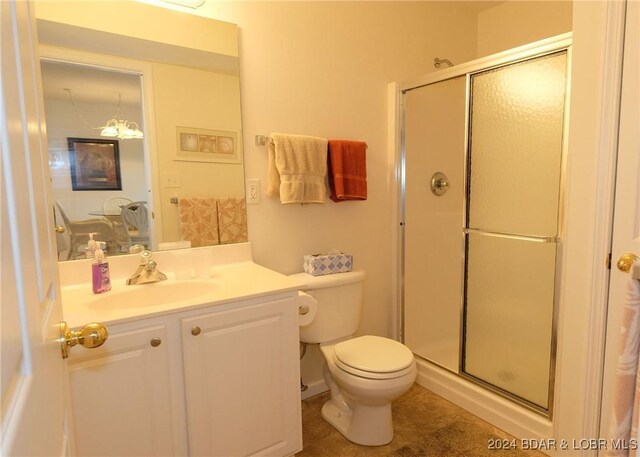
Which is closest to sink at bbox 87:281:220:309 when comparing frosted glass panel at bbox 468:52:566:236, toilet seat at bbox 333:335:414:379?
toilet seat at bbox 333:335:414:379

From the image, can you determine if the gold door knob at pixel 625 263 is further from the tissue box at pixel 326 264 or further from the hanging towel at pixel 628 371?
the tissue box at pixel 326 264

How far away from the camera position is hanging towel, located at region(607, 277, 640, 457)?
850 millimetres

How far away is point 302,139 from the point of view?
76.7 inches

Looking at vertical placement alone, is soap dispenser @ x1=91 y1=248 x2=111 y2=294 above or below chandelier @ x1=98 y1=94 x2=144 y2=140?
below

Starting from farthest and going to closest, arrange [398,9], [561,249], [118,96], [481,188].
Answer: [398,9] < [481,188] < [561,249] < [118,96]

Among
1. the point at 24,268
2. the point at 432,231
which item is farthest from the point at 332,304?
the point at 24,268

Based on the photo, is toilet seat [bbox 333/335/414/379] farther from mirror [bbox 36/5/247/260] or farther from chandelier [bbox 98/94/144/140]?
chandelier [bbox 98/94/144/140]

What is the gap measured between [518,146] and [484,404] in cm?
132

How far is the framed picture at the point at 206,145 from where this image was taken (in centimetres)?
171

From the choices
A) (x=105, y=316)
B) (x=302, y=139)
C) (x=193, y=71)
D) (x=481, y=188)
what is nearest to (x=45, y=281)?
(x=105, y=316)

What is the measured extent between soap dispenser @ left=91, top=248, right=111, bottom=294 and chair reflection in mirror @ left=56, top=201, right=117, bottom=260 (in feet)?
0.44

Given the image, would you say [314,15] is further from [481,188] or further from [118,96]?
[481,188]

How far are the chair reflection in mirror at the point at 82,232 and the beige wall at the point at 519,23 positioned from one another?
2.67 meters

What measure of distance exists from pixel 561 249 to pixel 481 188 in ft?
1.70
